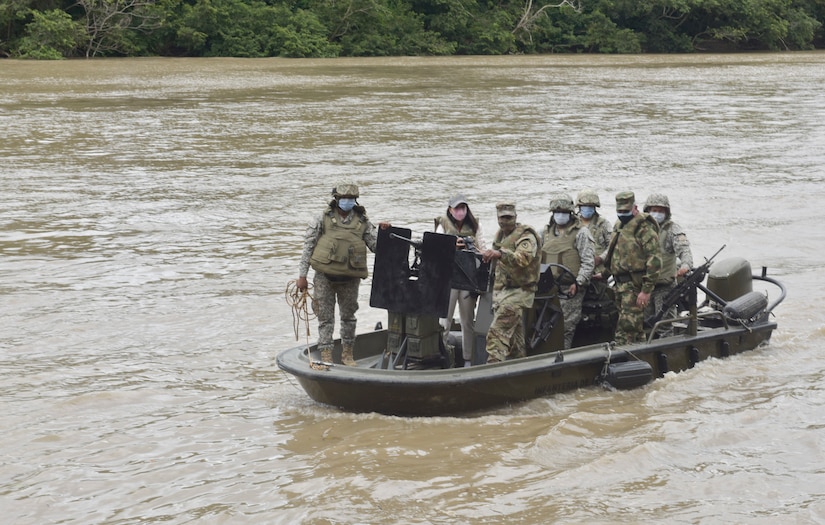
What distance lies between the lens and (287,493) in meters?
7.70

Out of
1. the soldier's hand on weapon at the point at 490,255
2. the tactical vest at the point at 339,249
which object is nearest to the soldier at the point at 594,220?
the soldier's hand on weapon at the point at 490,255

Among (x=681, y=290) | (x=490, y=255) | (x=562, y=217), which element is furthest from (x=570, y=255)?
(x=490, y=255)

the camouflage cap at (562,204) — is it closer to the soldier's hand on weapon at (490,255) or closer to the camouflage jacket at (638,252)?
the camouflage jacket at (638,252)

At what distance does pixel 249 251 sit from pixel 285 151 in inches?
367

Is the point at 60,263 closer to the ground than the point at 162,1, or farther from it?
closer to the ground

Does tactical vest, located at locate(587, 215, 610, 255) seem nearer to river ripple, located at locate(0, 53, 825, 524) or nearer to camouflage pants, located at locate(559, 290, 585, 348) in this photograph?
camouflage pants, located at locate(559, 290, 585, 348)

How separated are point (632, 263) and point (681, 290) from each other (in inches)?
24.8

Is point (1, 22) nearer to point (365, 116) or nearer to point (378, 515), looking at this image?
point (365, 116)

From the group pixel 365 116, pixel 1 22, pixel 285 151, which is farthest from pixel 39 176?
pixel 1 22

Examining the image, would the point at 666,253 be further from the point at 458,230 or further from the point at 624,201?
the point at 458,230

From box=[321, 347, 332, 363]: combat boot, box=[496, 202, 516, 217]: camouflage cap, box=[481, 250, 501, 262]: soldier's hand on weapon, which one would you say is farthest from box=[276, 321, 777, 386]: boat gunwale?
box=[496, 202, 516, 217]: camouflage cap

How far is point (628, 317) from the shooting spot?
970 centimetres

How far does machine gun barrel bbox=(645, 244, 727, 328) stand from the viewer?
32.6 feet

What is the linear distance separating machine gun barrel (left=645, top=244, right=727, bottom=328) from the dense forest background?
3795 cm
